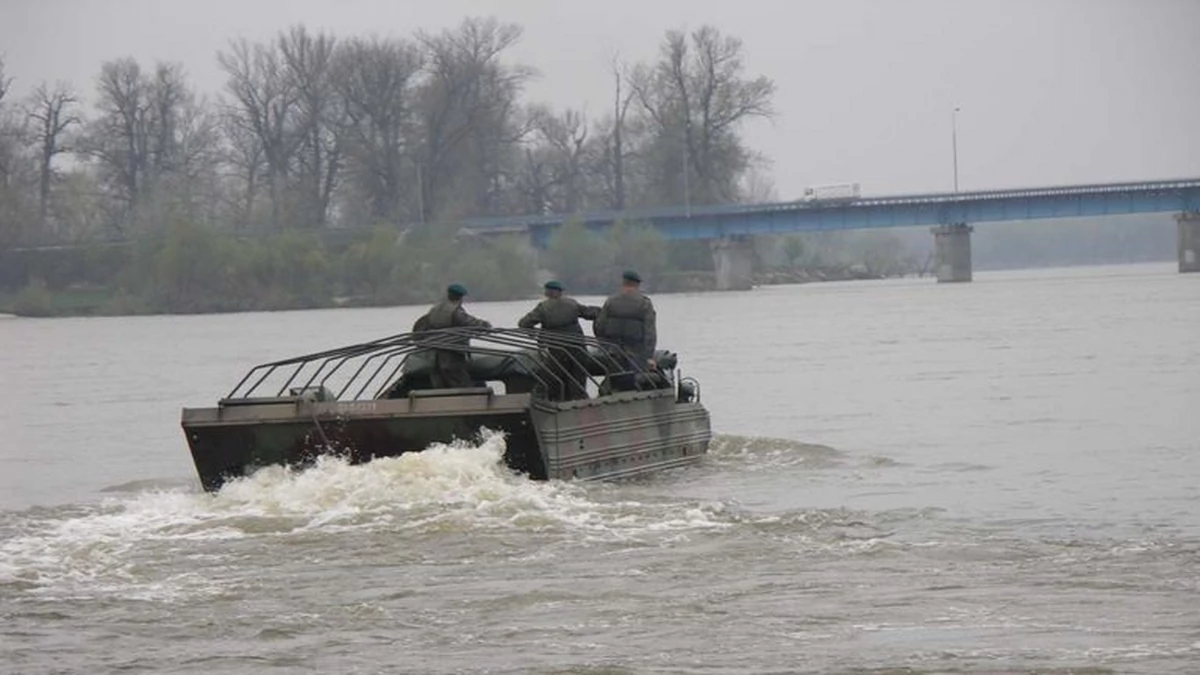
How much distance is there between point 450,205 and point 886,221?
2139 cm

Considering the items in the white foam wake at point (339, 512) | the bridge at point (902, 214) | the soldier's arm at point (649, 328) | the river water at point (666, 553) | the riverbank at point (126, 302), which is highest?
the bridge at point (902, 214)

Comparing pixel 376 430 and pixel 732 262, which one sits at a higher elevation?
pixel 732 262

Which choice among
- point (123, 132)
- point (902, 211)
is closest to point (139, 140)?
point (123, 132)

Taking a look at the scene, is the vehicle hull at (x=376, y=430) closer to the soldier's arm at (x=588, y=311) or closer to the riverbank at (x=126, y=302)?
the soldier's arm at (x=588, y=311)

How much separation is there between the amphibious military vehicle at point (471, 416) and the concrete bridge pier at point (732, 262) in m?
89.6

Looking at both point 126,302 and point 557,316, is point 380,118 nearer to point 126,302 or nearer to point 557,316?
point 126,302

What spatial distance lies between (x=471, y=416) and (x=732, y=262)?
94114 millimetres

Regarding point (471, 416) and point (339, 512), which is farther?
point (471, 416)

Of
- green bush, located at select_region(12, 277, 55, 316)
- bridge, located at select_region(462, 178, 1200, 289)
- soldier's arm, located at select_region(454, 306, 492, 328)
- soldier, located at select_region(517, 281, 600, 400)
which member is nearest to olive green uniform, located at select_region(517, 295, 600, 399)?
soldier, located at select_region(517, 281, 600, 400)

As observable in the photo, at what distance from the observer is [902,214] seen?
117 meters

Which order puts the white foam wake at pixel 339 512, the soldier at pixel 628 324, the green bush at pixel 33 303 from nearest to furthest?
the white foam wake at pixel 339 512 → the soldier at pixel 628 324 → the green bush at pixel 33 303

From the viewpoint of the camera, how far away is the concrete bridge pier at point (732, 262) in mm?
113625

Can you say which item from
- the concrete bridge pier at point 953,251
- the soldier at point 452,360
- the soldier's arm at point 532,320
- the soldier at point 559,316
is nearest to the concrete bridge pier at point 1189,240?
the concrete bridge pier at point 953,251

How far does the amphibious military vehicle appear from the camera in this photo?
20.5 meters
